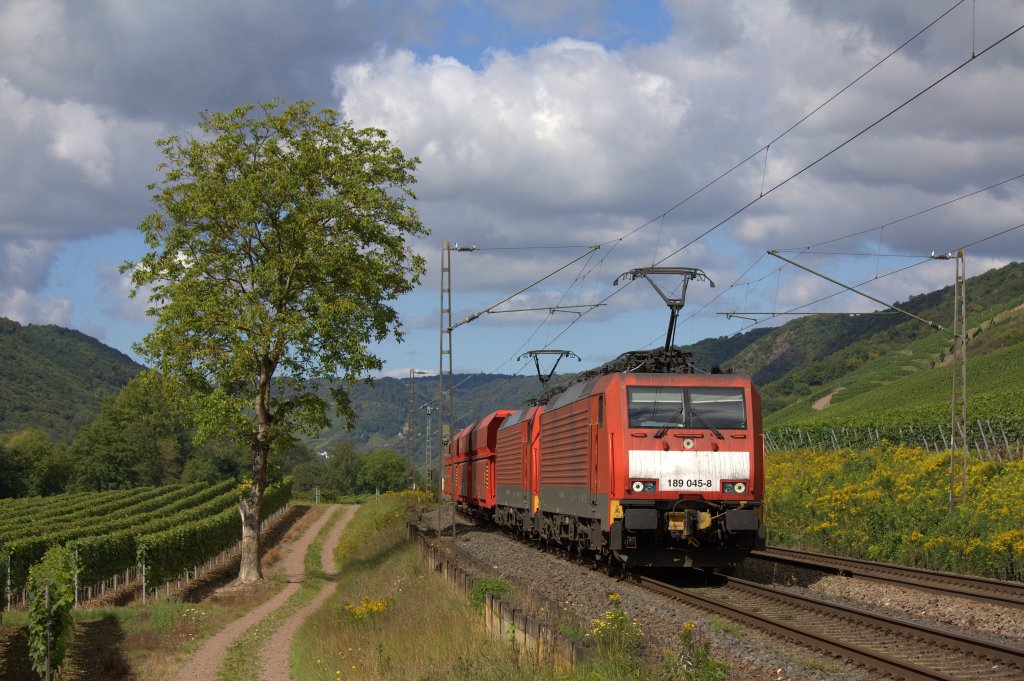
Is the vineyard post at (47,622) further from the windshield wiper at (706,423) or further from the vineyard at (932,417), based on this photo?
the vineyard at (932,417)

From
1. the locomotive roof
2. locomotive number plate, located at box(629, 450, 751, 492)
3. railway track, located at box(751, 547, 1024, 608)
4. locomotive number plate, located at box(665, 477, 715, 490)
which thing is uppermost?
the locomotive roof

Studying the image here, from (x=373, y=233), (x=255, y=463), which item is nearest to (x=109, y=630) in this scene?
(x=255, y=463)

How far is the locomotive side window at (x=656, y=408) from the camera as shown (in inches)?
746

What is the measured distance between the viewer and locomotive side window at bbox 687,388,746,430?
62.5 feet

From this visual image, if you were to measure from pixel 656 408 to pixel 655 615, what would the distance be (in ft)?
15.1

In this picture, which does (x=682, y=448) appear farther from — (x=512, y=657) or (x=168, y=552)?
(x=168, y=552)

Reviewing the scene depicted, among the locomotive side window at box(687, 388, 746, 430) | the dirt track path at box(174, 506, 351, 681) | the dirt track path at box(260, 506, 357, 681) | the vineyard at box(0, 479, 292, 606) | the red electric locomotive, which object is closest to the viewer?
the red electric locomotive

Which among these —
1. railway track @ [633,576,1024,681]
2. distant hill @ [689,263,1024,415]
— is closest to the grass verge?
railway track @ [633,576,1024,681]

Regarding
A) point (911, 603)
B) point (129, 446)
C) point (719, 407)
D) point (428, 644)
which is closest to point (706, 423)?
point (719, 407)

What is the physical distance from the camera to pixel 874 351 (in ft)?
511

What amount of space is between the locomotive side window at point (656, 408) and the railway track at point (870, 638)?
3.14 metres

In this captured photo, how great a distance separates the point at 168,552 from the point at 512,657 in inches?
1164

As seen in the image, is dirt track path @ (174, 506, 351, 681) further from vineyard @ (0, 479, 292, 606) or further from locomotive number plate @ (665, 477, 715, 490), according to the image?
locomotive number plate @ (665, 477, 715, 490)

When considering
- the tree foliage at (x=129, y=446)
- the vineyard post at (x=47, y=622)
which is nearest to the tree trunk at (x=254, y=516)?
the vineyard post at (x=47, y=622)
